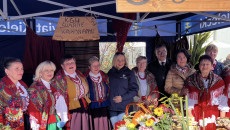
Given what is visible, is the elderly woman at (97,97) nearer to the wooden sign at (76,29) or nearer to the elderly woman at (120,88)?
the elderly woman at (120,88)

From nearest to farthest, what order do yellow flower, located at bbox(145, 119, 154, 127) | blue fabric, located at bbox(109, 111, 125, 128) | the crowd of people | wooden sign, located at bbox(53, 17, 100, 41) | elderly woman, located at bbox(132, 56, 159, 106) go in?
yellow flower, located at bbox(145, 119, 154, 127) < the crowd of people < wooden sign, located at bbox(53, 17, 100, 41) < blue fabric, located at bbox(109, 111, 125, 128) < elderly woman, located at bbox(132, 56, 159, 106)

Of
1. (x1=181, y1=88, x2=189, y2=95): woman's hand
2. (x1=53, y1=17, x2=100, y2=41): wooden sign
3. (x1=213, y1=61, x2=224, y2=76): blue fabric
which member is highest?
(x1=53, y1=17, x2=100, y2=41): wooden sign

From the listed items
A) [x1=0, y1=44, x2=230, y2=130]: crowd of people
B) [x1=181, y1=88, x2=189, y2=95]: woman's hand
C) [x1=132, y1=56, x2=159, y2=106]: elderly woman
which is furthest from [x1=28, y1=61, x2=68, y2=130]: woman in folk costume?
[x1=181, y1=88, x2=189, y2=95]: woman's hand

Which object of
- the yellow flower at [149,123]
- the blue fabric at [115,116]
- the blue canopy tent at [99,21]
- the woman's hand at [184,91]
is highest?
the blue canopy tent at [99,21]

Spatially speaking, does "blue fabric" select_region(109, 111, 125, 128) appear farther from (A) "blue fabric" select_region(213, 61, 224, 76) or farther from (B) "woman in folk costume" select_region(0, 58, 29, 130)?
(A) "blue fabric" select_region(213, 61, 224, 76)

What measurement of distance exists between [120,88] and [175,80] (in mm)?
746

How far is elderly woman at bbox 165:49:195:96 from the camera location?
2.66 m

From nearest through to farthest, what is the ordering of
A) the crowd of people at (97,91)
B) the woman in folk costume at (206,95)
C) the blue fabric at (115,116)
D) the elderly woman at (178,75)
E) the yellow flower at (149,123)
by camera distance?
the yellow flower at (149,123), the crowd of people at (97,91), the woman in folk costume at (206,95), the elderly woman at (178,75), the blue fabric at (115,116)

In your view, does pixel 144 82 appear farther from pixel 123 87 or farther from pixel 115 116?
pixel 115 116

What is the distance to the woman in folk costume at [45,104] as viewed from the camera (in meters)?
2.18

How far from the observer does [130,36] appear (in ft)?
15.0

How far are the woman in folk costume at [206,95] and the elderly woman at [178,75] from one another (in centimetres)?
20

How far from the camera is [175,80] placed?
2668mm

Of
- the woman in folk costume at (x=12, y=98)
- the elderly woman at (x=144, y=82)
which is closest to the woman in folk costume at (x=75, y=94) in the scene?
the woman in folk costume at (x=12, y=98)
